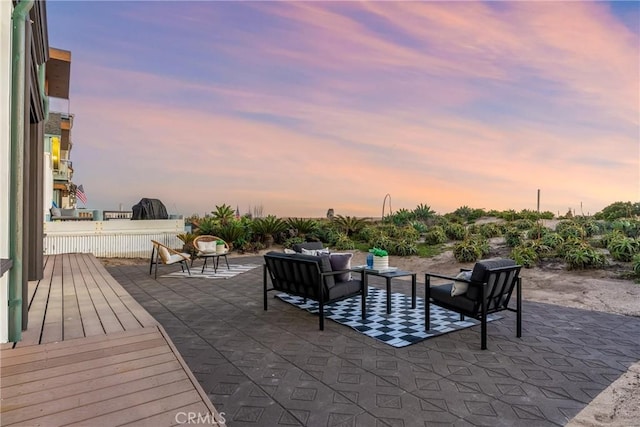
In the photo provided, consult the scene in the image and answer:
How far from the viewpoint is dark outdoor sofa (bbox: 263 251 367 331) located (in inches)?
155

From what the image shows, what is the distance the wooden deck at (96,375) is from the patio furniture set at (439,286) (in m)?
1.78

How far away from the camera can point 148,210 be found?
11156 mm

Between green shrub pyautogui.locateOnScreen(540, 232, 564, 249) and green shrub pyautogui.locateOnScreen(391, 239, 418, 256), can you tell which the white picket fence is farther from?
green shrub pyautogui.locateOnScreen(540, 232, 564, 249)

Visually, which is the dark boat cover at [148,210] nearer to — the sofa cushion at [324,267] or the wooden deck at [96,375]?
the wooden deck at [96,375]

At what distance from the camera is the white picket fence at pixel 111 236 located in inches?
375

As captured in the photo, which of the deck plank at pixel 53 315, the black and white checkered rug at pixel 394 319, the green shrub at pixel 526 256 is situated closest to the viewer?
the deck plank at pixel 53 315

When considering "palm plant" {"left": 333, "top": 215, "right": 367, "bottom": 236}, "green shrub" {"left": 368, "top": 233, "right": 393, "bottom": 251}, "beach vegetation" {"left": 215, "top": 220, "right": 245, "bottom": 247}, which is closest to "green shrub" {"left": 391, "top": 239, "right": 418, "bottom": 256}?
"green shrub" {"left": 368, "top": 233, "right": 393, "bottom": 251}

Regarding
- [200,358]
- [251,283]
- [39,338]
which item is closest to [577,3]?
[251,283]

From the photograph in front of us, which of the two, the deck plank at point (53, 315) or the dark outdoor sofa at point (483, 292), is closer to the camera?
the deck plank at point (53, 315)

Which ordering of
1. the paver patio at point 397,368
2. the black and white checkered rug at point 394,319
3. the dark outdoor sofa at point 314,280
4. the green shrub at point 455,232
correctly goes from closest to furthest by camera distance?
the paver patio at point 397,368, the black and white checkered rug at point 394,319, the dark outdoor sofa at point 314,280, the green shrub at point 455,232

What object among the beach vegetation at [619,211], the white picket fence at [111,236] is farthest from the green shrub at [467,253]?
the white picket fence at [111,236]

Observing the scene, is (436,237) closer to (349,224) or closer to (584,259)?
(349,224)

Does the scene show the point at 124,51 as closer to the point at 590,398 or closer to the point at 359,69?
the point at 359,69

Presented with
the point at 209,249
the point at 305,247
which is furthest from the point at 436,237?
the point at 209,249
